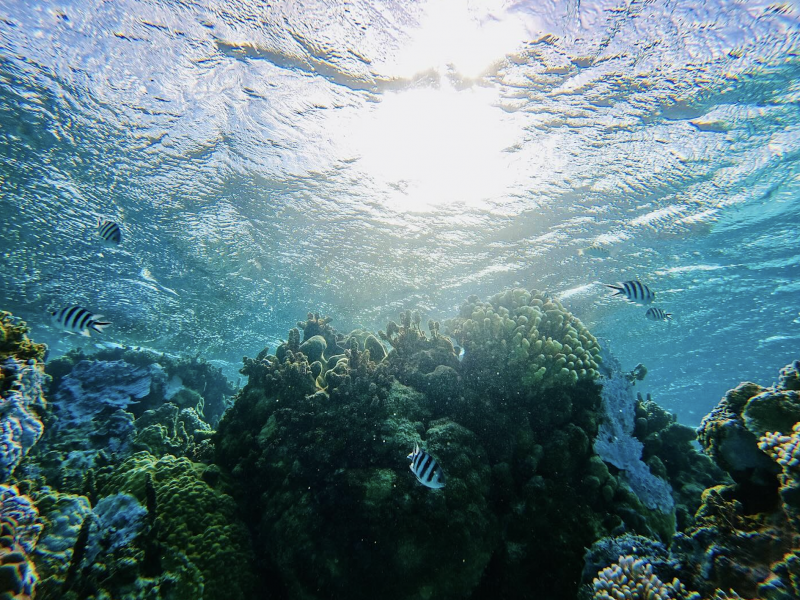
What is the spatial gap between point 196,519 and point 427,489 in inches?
111

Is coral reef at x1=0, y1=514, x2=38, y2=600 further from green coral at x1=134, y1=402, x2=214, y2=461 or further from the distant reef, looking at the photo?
green coral at x1=134, y1=402, x2=214, y2=461

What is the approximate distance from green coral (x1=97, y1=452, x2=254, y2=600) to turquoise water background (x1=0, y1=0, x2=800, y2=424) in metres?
8.14

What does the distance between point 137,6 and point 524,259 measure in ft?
45.6

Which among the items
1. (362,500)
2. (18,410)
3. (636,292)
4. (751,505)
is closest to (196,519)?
(362,500)

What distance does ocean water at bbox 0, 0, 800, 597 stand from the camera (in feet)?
22.3

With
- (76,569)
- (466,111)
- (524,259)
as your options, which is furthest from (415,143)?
(76,569)

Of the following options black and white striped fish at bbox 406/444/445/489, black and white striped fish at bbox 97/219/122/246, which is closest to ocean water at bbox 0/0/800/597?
black and white striped fish at bbox 97/219/122/246

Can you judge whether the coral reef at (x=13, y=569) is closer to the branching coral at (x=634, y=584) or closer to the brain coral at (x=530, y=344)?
the branching coral at (x=634, y=584)

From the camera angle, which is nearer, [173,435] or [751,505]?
[751,505]

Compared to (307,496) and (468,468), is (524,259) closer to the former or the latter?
Answer: (468,468)

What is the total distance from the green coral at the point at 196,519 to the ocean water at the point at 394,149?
26.7ft

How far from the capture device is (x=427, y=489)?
13.5 feet

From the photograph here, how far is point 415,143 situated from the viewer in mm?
9633

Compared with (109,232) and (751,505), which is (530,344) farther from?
(109,232)
